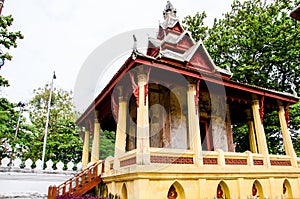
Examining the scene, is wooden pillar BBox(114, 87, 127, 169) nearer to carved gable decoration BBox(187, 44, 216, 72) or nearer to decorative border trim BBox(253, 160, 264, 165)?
carved gable decoration BBox(187, 44, 216, 72)

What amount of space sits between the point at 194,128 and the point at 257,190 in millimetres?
3855

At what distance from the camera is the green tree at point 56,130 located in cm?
2392

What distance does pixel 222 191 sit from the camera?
8.81 metres

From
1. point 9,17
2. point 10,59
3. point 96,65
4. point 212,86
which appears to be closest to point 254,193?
point 212,86

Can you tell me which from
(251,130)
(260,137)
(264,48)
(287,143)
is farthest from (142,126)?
(264,48)

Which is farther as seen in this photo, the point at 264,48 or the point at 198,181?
the point at 264,48

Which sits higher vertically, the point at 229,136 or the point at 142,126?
the point at 229,136

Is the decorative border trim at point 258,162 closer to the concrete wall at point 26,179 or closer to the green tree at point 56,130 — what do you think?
the concrete wall at point 26,179

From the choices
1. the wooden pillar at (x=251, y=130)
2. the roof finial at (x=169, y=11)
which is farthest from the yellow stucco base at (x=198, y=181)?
the roof finial at (x=169, y=11)

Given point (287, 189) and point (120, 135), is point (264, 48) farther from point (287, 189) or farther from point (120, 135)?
point (120, 135)

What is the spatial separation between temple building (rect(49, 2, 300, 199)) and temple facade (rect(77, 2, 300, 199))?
3 cm

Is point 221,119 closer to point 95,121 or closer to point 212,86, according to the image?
point 212,86

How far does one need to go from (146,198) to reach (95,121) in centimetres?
752

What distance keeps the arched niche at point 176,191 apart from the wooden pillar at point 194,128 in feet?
3.51
